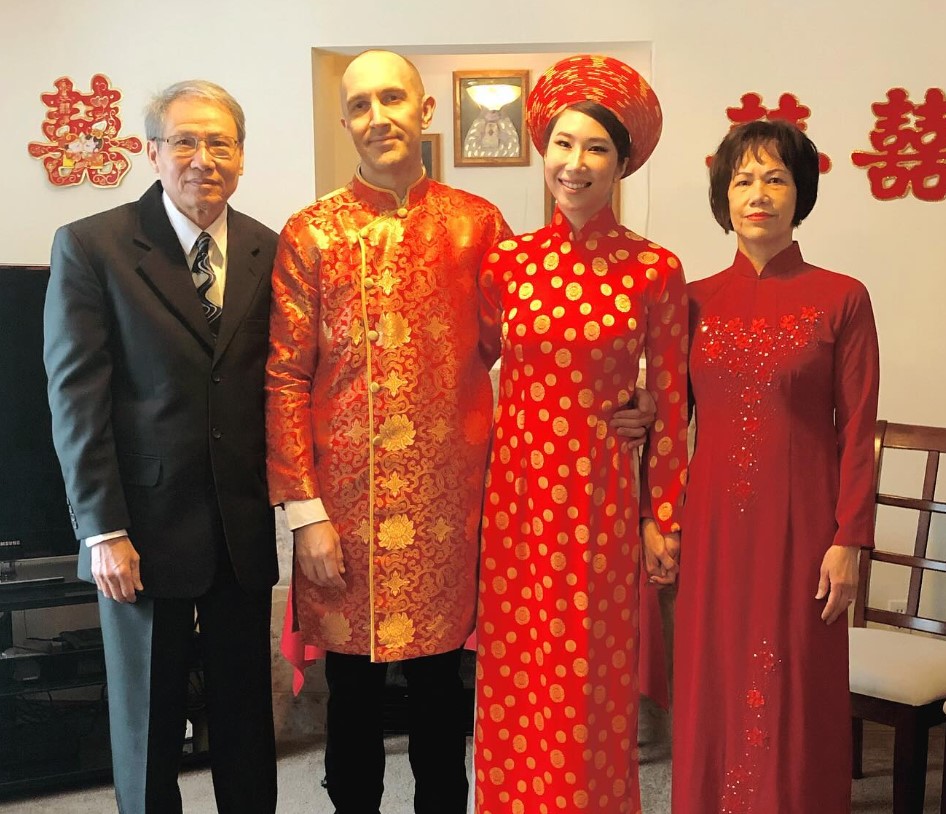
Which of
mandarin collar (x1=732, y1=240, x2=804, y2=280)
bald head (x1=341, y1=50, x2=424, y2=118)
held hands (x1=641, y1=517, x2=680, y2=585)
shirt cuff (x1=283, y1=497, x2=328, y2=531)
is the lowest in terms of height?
held hands (x1=641, y1=517, x2=680, y2=585)

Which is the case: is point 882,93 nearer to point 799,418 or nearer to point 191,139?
point 799,418

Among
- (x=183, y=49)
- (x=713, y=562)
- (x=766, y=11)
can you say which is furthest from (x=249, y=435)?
(x=766, y=11)

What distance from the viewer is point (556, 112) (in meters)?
1.60

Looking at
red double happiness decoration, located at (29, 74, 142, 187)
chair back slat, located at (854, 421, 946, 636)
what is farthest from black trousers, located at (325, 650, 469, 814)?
red double happiness decoration, located at (29, 74, 142, 187)

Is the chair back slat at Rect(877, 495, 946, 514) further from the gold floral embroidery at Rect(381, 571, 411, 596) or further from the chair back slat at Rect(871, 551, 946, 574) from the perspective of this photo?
→ the gold floral embroidery at Rect(381, 571, 411, 596)

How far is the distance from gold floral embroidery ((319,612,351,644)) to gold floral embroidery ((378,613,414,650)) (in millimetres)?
60

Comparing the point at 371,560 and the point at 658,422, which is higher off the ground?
the point at 658,422

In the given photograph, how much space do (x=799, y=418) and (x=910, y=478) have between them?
55.9 inches

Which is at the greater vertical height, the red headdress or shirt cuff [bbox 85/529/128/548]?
the red headdress

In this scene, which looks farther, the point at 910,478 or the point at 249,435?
the point at 910,478

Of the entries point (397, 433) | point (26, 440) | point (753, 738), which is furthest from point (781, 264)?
point (26, 440)

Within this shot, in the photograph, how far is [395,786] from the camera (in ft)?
8.02

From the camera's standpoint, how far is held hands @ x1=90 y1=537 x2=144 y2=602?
158 centimetres

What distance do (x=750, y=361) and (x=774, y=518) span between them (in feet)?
0.88
